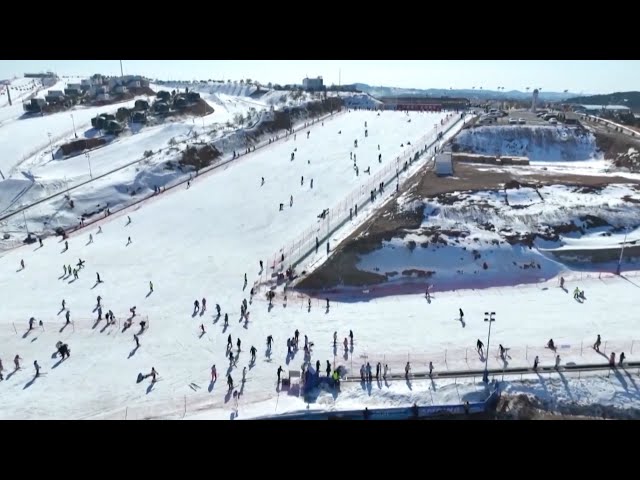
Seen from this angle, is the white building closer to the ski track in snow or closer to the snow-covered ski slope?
the snow-covered ski slope

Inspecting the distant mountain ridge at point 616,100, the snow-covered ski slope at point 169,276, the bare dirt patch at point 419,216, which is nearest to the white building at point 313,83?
the snow-covered ski slope at point 169,276

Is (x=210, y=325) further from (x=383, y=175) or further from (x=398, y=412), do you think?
(x=383, y=175)

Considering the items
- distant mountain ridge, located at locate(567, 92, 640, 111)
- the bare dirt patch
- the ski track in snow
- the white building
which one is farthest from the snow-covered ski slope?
distant mountain ridge, located at locate(567, 92, 640, 111)

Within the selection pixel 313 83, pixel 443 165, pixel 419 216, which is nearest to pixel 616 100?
pixel 313 83

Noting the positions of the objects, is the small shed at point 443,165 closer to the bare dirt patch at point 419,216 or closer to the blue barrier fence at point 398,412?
the bare dirt patch at point 419,216

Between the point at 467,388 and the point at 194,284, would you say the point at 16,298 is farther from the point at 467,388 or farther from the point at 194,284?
the point at 467,388

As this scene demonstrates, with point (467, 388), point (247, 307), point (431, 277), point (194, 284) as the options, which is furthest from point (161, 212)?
point (467, 388)
